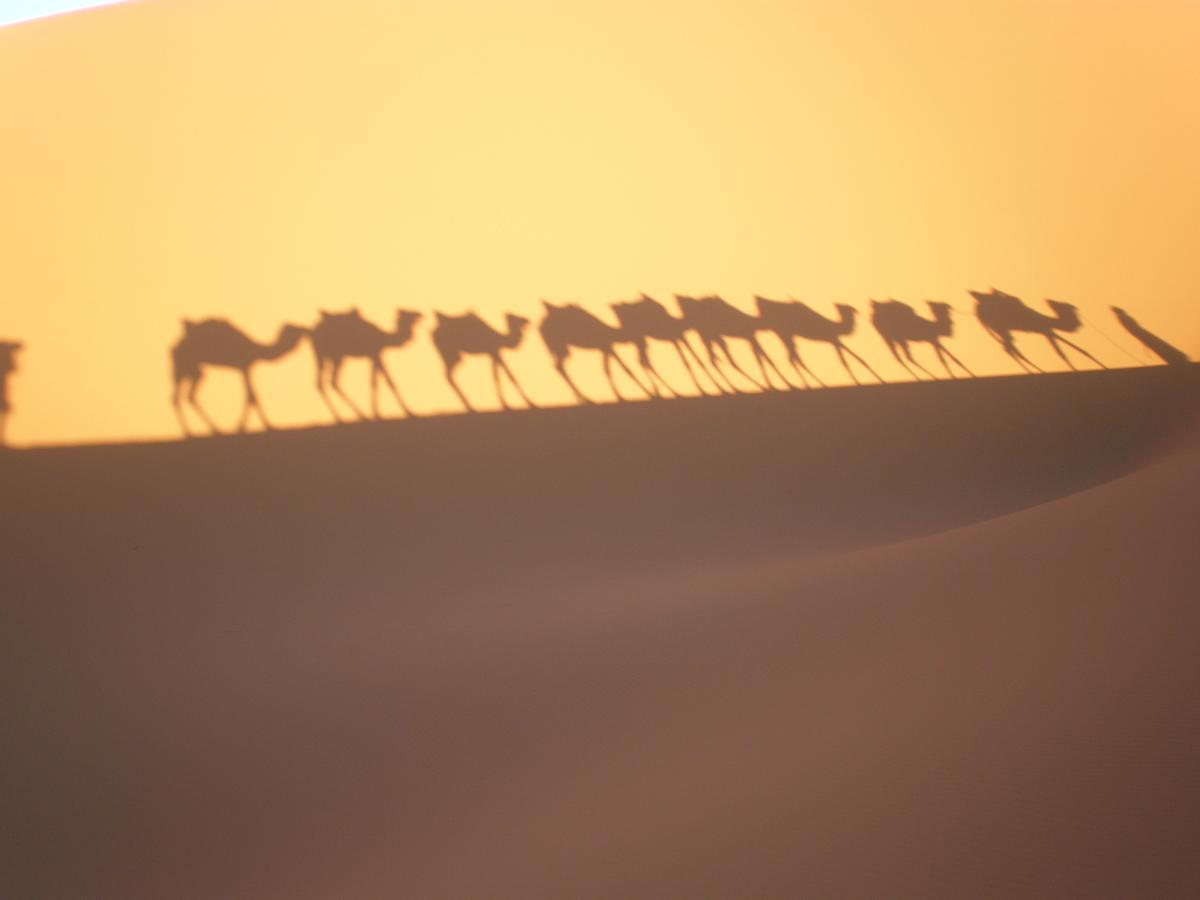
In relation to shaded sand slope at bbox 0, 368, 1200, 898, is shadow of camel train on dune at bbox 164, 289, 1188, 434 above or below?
above

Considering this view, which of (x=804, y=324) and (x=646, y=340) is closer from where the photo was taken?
(x=646, y=340)

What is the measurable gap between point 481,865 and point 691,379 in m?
7.65

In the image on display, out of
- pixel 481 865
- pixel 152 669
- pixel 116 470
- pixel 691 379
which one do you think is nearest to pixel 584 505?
pixel 691 379

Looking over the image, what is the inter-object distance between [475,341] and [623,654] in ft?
19.3

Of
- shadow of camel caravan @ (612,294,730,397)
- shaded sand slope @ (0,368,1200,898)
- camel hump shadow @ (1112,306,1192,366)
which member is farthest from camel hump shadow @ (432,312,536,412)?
camel hump shadow @ (1112,306,1192,366)

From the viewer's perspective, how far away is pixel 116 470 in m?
8.71

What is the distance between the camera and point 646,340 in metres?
10.8

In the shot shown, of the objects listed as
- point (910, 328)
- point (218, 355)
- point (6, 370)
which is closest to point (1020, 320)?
point (910, 328)

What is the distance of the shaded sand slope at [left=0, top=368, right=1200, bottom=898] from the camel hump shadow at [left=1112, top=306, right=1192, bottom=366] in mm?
812

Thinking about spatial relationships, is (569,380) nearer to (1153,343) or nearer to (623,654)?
(623,654)

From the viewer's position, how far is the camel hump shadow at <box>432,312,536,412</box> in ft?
33.4

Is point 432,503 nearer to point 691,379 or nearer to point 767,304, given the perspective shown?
point 691,379

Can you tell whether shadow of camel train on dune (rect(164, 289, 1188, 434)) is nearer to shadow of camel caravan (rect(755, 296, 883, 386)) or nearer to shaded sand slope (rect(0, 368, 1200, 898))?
shadow of camel caravan (rect(755, 296, 883, 386))

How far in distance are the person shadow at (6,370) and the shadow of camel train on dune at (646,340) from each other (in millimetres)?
1650
